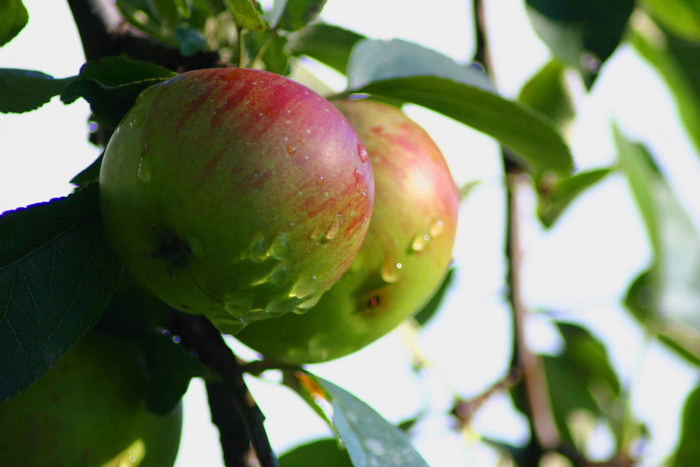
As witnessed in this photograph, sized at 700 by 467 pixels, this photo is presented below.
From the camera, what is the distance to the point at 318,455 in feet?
3.18

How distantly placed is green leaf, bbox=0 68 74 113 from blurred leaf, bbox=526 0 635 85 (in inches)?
19.7

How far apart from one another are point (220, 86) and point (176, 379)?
0.87 feet

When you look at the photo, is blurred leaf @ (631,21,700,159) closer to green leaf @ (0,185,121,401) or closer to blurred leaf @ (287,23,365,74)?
blurred leaf @ (287,23,365,74)

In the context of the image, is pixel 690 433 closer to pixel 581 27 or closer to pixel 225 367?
pixel 581 27

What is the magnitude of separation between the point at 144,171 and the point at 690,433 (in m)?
1.15

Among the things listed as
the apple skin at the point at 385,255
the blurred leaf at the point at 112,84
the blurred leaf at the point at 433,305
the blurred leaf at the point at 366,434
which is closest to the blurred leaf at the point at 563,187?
the blurred leaf at the point at 433,305

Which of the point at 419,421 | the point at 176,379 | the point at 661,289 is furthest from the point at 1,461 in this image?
the point at 661,289

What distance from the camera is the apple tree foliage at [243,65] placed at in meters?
0.58

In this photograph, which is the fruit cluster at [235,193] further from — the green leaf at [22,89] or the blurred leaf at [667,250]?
the blurred leaf at [667,250]

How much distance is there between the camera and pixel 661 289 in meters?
1.31

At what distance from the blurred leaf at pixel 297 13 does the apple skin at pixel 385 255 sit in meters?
0.10

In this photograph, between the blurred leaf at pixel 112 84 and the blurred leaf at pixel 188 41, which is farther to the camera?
the blurred leaf at pixel 188 41

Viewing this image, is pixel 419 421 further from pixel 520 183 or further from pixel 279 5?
pixel 279 5

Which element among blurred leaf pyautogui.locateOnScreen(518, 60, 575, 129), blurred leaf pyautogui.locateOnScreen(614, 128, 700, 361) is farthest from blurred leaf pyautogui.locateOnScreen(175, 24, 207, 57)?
blurred leaf pyautogui.locateOnScreen(518, 60, 575, 129)
